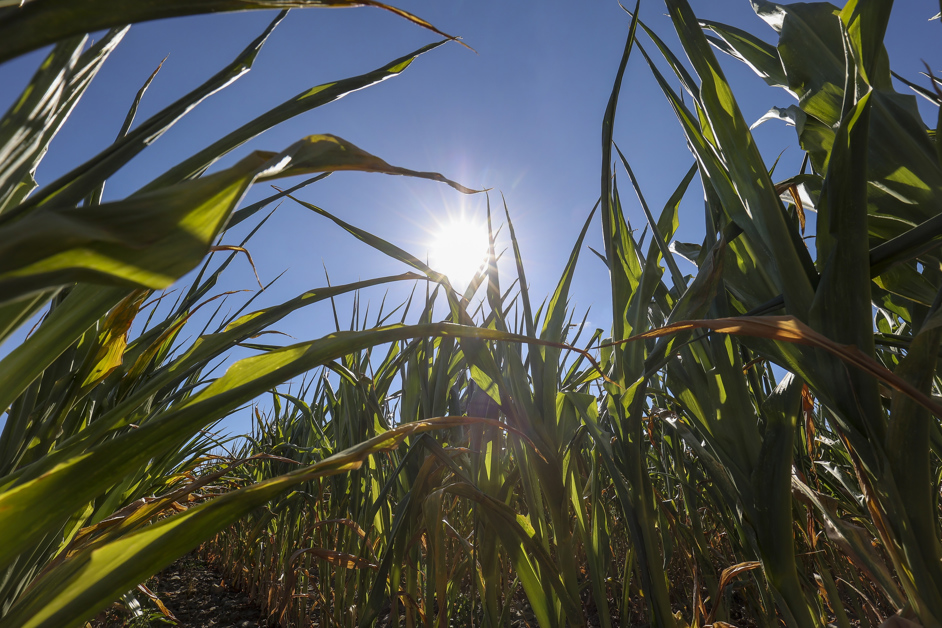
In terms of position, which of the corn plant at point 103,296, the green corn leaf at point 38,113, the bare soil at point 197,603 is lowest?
the bare soil at point 197,603

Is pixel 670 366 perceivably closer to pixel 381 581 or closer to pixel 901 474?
pixel 901 474

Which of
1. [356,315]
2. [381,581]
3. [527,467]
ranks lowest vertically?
[381,581]

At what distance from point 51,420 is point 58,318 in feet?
0.83

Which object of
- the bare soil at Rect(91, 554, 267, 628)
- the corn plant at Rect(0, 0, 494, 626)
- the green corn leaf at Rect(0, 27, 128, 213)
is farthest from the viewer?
the bare soil at Rect(91, 554, 267, 628)

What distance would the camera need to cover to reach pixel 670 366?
494mm

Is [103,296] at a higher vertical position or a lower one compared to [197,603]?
higher

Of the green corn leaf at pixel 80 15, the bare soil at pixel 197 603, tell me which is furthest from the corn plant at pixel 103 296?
the bare soil at pixel 197 603

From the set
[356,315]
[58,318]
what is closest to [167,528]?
[58,318]

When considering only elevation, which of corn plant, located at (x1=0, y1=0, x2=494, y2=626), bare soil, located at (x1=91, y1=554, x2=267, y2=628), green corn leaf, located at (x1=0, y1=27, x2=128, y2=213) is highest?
green corn leaf, located at (x1=0, y1=27, x2=128, y2=213)

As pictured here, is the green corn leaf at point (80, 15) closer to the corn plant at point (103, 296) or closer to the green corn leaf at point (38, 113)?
the corn plant at point (103, 296)

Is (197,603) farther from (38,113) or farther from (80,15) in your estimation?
(80,15)

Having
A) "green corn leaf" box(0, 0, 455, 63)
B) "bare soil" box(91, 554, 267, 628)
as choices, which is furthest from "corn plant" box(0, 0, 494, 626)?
"bare soil" box(91, 554, 267, 628)

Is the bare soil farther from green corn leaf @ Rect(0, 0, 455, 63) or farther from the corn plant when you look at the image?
green corn leaf @ Rect(0, 0, 455, 63)

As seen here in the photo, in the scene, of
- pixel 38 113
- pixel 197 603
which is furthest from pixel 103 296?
pixel 197 603
